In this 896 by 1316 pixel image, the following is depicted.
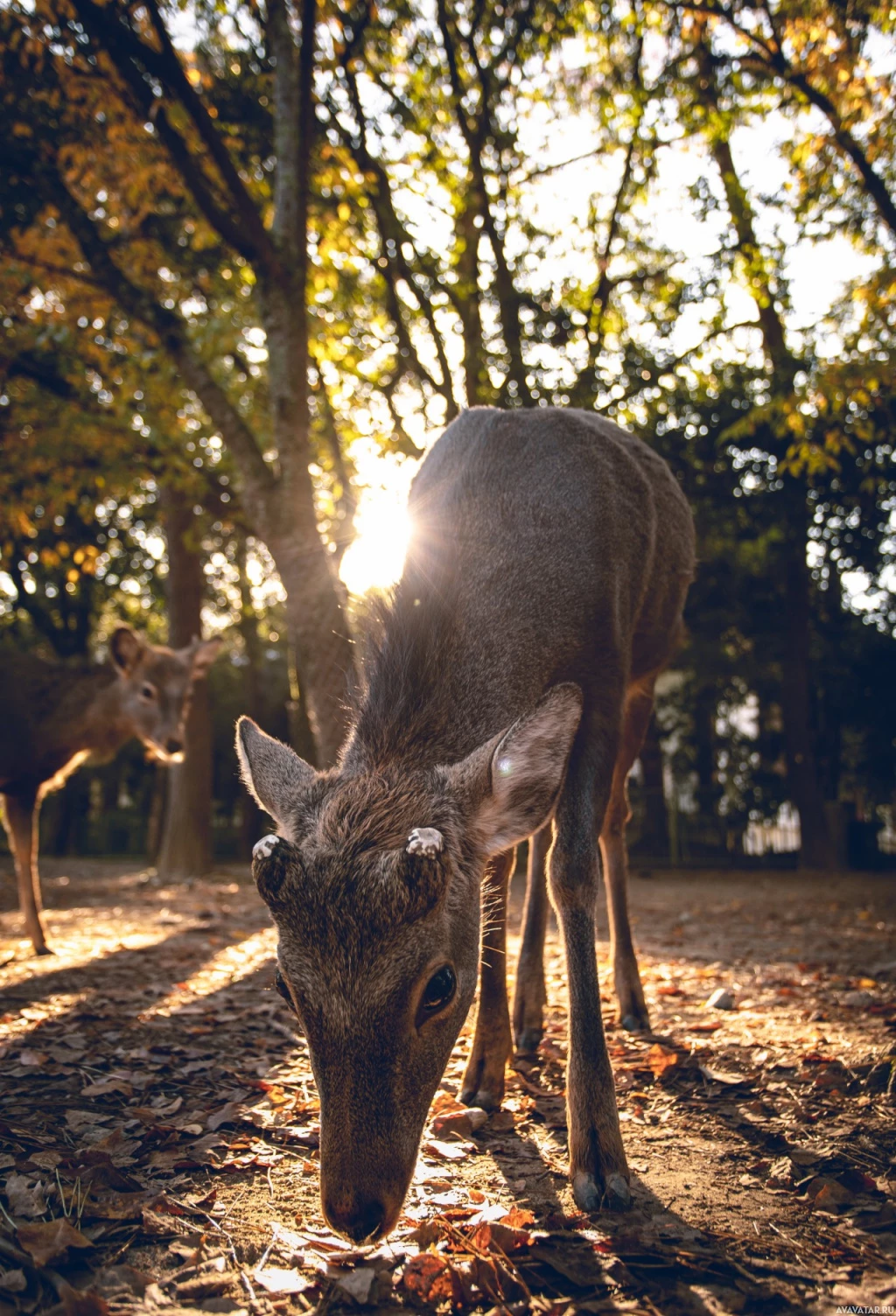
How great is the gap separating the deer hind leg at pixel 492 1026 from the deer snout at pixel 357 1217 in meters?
1.62

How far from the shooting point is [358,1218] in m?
2.41

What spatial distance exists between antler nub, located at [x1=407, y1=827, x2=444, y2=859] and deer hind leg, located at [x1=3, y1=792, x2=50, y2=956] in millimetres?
6733

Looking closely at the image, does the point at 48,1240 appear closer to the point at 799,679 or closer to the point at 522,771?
the point at 522,771

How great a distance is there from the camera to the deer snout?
2408 millimetres

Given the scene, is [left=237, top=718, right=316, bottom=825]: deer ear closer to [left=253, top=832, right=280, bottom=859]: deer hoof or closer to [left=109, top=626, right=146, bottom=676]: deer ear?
[left=253, top=832, right=280, bottom=859]: deer hoof

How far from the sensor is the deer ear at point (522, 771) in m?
3.05

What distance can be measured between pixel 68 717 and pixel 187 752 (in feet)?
19.6

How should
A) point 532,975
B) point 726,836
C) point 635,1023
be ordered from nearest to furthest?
point 532,975 → point 635,1023 → point 726,836

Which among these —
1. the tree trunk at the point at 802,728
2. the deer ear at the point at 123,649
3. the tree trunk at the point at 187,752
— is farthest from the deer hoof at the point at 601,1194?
the tree trunk at the point at 802,728

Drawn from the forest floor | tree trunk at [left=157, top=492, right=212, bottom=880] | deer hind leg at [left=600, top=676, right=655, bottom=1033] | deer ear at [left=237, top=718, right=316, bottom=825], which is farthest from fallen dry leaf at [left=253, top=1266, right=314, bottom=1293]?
tree trunk at [left=157, top=492, right=212, bottom=880]

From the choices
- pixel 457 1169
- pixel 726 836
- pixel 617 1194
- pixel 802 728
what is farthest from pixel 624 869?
pixel 726 836

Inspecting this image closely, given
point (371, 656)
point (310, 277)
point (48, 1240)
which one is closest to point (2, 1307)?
point (48, 1240)

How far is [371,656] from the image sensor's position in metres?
3.83

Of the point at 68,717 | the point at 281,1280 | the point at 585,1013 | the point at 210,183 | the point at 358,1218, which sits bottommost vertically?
the point at 281,1280
